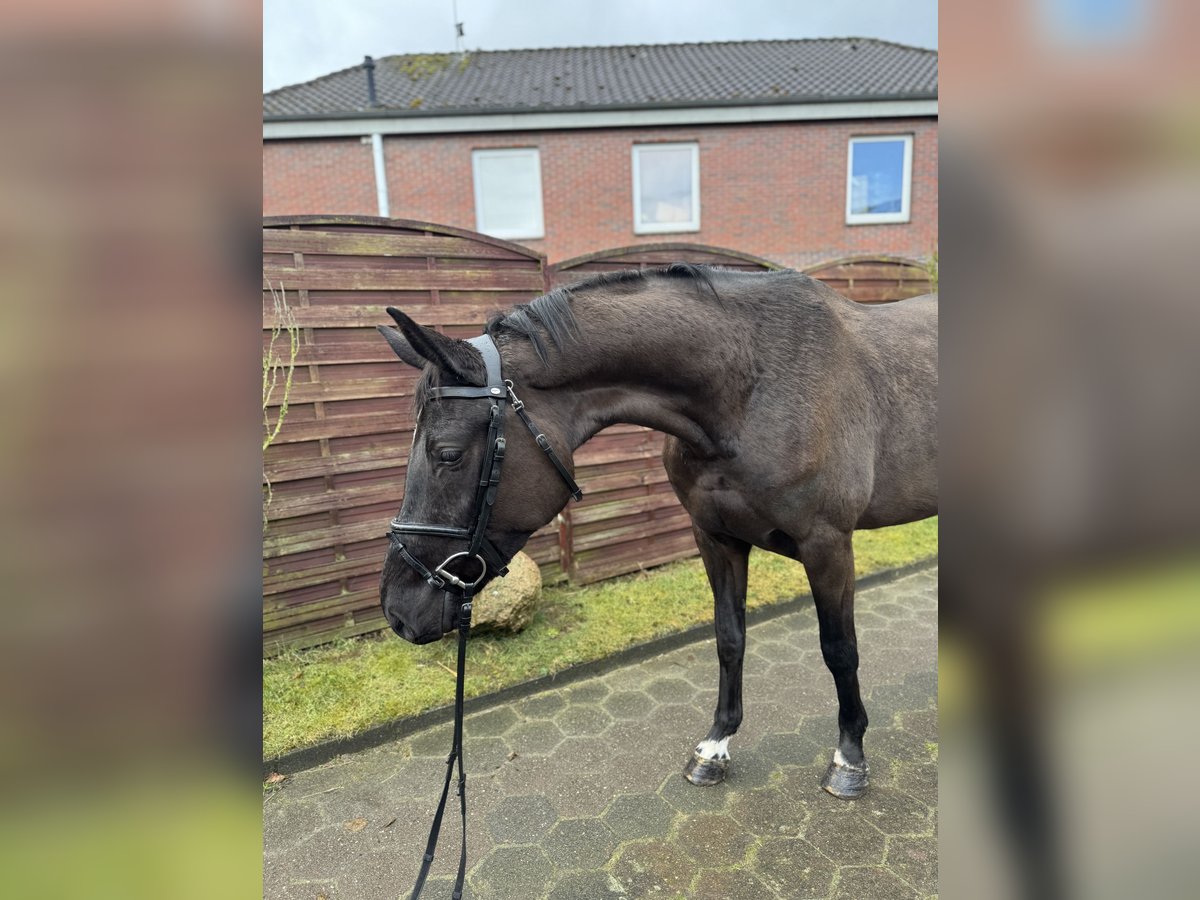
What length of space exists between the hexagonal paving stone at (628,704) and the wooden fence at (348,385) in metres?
1.63

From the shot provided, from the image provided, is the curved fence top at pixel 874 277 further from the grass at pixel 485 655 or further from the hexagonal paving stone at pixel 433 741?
the hexagonal paving stone at pixel 433 741

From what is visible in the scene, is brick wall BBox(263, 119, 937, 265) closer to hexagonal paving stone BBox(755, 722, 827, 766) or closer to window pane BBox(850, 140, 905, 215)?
window pane BBox(850, 140, 905, 215)

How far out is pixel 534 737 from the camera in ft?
10.4

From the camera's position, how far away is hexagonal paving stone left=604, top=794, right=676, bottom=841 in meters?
2.50

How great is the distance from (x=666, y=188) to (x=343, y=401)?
11689 mm

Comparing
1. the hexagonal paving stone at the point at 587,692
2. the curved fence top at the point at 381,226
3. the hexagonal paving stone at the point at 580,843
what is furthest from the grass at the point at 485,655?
the curved fence top at the point at 381,226

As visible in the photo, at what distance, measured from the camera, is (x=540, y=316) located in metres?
1.86

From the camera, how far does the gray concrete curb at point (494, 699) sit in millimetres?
3025

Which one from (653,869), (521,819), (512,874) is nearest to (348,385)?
(521,819)

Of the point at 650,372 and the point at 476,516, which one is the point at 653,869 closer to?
the point at 476,516
